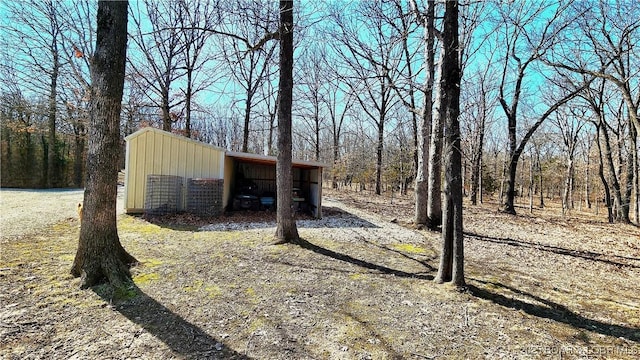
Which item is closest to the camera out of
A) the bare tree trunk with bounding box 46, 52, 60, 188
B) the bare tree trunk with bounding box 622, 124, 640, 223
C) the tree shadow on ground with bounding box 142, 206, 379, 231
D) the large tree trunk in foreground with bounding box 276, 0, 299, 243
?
the large tree trunk in foreground with bounding box 276, 0, 299, 243

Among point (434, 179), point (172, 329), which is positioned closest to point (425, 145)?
point (434, 179)

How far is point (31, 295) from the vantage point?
3092mm

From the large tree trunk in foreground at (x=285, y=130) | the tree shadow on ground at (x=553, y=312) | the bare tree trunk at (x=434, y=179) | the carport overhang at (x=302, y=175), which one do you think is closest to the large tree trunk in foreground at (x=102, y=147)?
the large tree trunk in foreground at (x=285, y=130)

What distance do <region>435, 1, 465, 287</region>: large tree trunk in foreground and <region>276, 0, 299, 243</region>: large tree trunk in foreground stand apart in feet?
9.17

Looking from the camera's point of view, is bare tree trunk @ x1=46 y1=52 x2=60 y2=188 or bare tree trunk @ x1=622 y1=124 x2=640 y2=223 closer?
bare tree trunk @ x1=622 y1=124 x2=640 y2=223

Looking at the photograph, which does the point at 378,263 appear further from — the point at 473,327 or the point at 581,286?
the point at 581,286

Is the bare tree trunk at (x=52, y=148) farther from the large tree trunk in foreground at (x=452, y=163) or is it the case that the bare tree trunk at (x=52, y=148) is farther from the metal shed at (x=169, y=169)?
the large tree trunk in foreground at (x=452, y=163)

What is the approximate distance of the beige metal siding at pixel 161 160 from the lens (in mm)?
8469

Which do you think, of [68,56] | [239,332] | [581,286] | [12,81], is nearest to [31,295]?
[239,332]

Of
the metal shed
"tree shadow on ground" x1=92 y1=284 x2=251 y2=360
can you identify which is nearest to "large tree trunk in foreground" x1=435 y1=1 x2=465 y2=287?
"tree shadow on ground" x1=92 y1=284 x2=251 y2=360

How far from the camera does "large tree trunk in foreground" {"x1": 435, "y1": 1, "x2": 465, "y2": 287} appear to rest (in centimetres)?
354

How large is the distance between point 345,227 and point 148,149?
242 inches

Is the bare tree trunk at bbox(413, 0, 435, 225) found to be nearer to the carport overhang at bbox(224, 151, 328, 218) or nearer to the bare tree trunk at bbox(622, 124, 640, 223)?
the carport overhang at bbox(224, 151, 328, 218)

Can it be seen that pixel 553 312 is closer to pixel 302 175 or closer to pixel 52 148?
pixel 302 175
